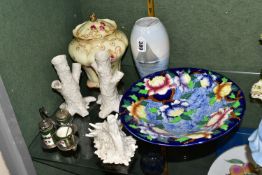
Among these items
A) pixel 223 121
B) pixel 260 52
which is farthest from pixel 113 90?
pixel 260 52

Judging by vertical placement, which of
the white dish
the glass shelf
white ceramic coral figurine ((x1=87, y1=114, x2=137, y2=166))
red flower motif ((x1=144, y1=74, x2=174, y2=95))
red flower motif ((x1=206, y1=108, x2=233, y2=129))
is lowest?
the white dish

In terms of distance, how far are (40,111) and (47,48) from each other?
18cm

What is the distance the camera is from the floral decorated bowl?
77 centimetres

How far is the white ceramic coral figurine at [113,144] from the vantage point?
0.80m

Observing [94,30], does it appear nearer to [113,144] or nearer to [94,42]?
[94,42]

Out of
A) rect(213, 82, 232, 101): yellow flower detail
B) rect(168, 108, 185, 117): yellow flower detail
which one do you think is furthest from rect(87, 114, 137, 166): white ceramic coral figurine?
rect(213, 82, 232, 101): yellow flower detail

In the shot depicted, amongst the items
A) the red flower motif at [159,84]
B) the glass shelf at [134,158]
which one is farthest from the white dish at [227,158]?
the red flower motif at [159,84]

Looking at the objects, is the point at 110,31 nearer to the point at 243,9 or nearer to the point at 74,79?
the point at 74,79

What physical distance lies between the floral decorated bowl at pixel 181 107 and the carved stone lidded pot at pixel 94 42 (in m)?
0.12

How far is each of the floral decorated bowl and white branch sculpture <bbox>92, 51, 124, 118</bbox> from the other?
0.18 ft

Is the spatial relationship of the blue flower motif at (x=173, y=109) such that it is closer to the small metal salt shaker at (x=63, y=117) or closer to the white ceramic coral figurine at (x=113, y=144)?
the white ceramic coral figurine at (x=113, y=144)

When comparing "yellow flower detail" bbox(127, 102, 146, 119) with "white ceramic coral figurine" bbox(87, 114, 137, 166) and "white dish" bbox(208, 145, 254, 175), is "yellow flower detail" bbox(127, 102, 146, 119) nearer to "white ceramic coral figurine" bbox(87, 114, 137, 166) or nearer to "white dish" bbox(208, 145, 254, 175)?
"white ceramic coral figurine" bbox(87, 114, 137, 166)

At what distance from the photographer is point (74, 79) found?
94 cm

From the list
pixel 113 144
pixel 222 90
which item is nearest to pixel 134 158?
pixel 113 144
